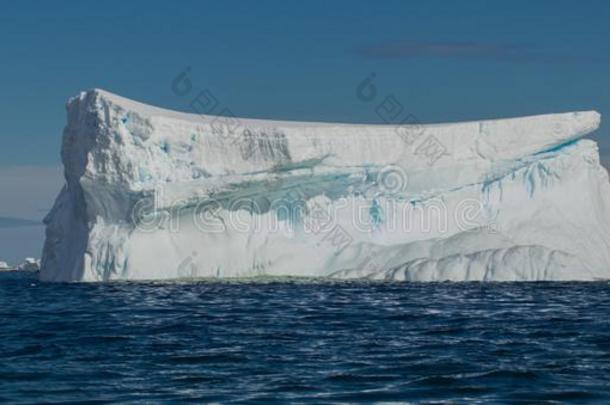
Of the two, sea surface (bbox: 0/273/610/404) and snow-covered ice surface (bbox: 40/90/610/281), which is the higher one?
snow-covered ice surface (bbox: 40/90/610/281)

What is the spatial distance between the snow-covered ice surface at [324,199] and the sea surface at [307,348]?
647 cm

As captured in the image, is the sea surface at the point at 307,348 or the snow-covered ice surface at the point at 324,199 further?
the snow-covered ice surface at the point at 324,199

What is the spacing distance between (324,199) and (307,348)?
17303 millimetres

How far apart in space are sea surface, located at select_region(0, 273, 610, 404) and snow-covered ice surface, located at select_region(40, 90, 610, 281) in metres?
6.47

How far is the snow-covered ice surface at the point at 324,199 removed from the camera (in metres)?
27.5

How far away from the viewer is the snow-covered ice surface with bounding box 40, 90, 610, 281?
27.5 m

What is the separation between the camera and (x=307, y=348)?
12.2 metres

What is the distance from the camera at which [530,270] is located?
86.8 feet

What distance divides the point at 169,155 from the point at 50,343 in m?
15.5

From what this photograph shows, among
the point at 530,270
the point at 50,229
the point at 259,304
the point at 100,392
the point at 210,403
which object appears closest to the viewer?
the point at 210,403

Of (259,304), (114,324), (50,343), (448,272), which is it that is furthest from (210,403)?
(448,272)

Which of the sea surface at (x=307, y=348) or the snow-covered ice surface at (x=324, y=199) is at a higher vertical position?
the snow-covered ice surface at (x=324, y=199)

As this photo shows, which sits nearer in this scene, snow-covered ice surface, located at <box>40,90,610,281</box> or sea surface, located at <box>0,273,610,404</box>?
sea surface, located at <box>0,273,610,404</box>

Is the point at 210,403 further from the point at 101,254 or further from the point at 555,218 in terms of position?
the point at 555,218
